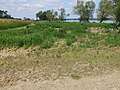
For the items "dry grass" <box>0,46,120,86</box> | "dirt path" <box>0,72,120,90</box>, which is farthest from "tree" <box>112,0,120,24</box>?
"dirt path" <box>0,72,120,90</box>

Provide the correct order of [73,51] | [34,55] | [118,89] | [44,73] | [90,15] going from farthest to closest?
[90,15] → [73,51] → [34,55] → [44,73] → [118,89]

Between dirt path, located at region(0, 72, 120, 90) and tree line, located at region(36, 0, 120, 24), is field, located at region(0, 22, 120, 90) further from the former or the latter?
tree line, located at region(36, 0, 120, 24)

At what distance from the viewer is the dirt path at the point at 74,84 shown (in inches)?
289

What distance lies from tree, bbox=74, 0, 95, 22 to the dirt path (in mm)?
58323

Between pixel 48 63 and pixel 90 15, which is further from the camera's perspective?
pixel 90 15

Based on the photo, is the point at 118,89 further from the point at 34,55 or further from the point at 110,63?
the point at 34,55

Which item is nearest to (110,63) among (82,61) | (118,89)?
(82,61)

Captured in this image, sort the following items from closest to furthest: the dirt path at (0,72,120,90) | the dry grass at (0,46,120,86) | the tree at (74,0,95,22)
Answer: the dirt path at (0,72,120,90) < the dry grass at (0,46,120,86) < the tree at (74,0,95,22)

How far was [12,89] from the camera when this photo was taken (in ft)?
24.0

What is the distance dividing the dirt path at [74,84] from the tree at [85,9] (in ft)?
191

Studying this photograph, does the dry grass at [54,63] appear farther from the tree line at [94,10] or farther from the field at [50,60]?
the tree line at [94,10]

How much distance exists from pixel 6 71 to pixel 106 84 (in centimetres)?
372

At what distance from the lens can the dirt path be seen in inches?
289

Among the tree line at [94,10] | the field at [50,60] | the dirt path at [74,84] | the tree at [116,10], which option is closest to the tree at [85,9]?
the tree line at [94,10]
